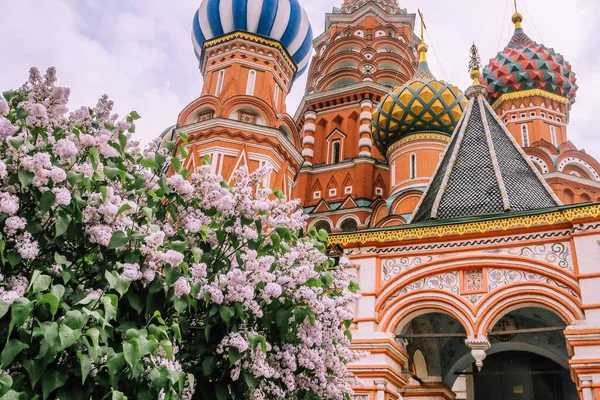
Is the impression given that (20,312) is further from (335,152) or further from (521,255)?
(335,152)

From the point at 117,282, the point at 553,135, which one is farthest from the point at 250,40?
the point at 117,282

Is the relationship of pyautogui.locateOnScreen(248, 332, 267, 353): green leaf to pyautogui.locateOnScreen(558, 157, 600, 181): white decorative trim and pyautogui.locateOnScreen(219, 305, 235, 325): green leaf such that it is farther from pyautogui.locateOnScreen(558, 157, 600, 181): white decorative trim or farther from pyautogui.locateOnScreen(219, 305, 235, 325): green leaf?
pyautogui.locateOnScreen(558, 157, 600, 181): white decorative trim

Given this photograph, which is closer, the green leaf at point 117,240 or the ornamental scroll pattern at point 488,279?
the green leaf at point 117,240

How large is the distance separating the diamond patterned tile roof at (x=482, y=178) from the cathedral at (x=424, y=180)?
0.11ft

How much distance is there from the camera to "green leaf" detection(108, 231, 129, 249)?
11.5ft

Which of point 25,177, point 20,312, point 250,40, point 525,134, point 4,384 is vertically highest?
point 250,40

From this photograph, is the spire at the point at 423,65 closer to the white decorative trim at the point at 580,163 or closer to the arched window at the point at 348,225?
the arched window at the point at 348,225

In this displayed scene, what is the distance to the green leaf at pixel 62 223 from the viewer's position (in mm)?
3395

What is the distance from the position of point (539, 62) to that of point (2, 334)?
22.6 m

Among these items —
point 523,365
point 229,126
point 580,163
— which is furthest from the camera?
point 580,163

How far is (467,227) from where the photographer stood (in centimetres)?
802

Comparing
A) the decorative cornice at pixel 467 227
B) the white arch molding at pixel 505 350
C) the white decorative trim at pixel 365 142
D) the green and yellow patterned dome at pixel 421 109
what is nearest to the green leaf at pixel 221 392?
the decorative cornice at pixel 467 227

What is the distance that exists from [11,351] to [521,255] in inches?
248

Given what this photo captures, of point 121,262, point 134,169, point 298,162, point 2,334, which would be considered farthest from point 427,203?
point 298,162
